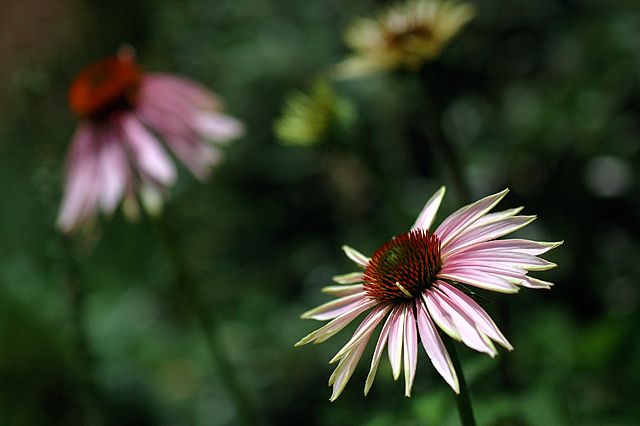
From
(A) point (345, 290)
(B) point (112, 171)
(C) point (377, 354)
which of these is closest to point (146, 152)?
(B) point (112, 171)

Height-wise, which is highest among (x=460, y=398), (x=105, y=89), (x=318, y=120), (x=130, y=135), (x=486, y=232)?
(x=105, y=89)

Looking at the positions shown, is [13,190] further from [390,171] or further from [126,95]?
[390,171]

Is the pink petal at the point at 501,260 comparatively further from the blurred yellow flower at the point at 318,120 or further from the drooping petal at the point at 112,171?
the drooping petal at the point at 112,171

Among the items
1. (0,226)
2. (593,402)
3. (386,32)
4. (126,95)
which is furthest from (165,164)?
(0,226)

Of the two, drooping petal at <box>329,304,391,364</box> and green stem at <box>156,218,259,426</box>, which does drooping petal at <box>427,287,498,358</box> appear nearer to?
drooping petal at <box>329,304,391,364</box>

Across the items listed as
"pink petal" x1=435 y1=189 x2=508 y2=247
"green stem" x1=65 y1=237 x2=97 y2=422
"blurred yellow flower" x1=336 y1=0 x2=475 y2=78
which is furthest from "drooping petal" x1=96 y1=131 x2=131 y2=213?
"pink petal" x1=435 y1=189 x2=508 y2=247

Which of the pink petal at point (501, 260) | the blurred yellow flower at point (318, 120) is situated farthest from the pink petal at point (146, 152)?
the pink petal at point (501, 260)

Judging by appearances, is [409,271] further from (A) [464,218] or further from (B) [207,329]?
(B) [207,329]
